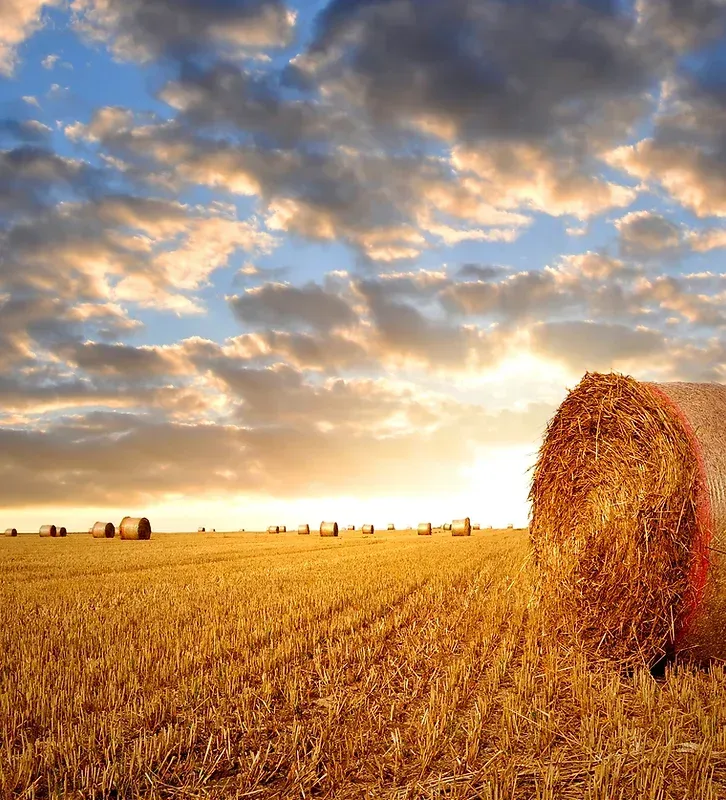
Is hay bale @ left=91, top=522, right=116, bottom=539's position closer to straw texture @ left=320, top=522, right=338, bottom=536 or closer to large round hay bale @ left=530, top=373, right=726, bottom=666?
straw texture @ left=320, top=522, right=338, bottom=536

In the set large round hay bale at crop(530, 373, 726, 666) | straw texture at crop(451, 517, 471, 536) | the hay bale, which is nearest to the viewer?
large round hay bale at crop(530, 373, 726, 666)

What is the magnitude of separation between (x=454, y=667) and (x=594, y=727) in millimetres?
1723

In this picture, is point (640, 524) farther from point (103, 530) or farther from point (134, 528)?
point (103, 530)

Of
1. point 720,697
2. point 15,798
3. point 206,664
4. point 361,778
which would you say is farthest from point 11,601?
point 720,697

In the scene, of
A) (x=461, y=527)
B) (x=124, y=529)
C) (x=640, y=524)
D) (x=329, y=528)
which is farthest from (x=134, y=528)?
(x=640, y=524)

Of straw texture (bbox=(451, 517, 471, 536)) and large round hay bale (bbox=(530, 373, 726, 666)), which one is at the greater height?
large round hay bale (bbox=(530, 373, 726, 666))

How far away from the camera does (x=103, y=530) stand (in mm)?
39938

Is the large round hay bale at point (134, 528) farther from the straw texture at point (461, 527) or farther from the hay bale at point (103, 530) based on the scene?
the straw texture at point (461, 527)

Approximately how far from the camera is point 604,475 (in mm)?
7875

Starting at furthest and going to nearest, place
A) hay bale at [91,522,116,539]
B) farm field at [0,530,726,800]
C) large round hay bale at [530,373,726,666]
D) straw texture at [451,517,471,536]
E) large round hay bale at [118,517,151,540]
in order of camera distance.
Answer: straw texture at [451,517,471,536] → hay bale at [91,522,116,539] → large round hay bale at [118,517,151,540] → large round hay bale at [530,373,726,666] → farm field at [0,530,726,800]

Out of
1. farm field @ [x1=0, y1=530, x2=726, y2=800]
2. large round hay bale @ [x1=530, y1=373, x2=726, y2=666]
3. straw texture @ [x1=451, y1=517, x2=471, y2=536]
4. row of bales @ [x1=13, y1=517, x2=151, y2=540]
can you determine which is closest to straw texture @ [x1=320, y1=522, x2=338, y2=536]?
straw texture @ [x1=451, y1=517, x2=471, y2=536]

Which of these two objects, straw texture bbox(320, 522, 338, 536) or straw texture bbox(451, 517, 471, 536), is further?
straw texture bbox(320, 522, 338, 536)

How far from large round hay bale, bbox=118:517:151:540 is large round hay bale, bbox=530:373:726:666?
106 ft

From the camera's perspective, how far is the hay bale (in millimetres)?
39938
